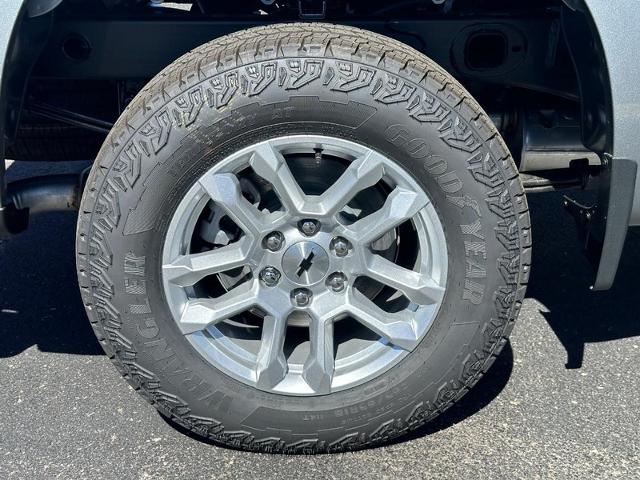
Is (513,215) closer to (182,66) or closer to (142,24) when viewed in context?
(182,66)

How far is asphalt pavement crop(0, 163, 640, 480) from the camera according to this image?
2.25 metres

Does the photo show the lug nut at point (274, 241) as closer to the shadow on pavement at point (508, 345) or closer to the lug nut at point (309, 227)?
the lug nut at point (309, 227)

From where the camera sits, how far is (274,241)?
85.7 inches

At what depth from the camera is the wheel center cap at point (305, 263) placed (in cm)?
217

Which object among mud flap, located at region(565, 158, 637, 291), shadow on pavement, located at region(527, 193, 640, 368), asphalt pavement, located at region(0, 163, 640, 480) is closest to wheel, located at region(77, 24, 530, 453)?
asphalt pavement, located at region(0, 163, 640, 480)

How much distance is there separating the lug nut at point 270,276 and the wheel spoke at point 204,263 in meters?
0.07

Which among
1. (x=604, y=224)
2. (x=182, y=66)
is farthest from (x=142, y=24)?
(x=604, y=224)

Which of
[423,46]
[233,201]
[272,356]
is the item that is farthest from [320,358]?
[423,46]

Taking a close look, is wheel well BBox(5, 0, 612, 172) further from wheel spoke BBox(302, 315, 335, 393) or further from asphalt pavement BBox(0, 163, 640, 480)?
wheel spoke BBox(302, 315, 335, 393)

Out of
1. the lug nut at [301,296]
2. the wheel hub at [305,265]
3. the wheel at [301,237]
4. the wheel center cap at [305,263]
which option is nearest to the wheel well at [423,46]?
the wheel at [301,237]

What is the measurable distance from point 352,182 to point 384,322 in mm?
Result: 452

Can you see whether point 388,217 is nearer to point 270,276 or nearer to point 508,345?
point 270,276

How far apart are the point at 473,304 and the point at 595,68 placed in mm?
821

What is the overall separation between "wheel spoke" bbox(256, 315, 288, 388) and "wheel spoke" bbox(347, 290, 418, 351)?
23cm
